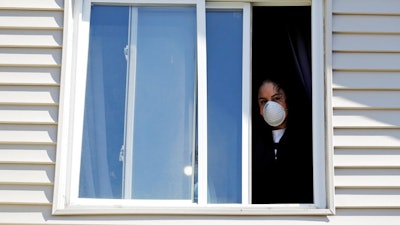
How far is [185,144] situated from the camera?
377 cm

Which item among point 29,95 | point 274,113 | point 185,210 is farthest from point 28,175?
point 274,113

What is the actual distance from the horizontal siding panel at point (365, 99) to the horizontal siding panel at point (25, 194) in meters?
1.58

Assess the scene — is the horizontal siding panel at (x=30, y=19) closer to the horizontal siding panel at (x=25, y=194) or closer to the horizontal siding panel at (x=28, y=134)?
the horizontal siding panel at (x=28, y=134)

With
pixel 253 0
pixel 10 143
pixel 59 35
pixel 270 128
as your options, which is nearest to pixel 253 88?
pixel 270 128

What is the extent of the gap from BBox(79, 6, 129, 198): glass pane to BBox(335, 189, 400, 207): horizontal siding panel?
117 cm

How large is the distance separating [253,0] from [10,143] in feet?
5.03

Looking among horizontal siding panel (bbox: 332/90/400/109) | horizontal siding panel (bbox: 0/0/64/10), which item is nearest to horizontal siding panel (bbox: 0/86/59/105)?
horizontal siding panel (bbox: 0/0/64/10)

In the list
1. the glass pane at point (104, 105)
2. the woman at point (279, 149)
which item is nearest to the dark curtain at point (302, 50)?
the woman at point (279, 149)

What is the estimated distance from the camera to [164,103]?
3814 millimetres

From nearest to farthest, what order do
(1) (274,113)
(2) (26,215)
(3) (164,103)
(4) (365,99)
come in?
(2) (26,215), (4) (365,99), (3) (164,103), (1) (274,113)

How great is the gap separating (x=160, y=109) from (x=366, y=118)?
1.10 meters

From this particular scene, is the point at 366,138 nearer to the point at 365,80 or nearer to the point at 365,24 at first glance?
the point at 365,80

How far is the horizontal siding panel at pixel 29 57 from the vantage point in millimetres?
3725

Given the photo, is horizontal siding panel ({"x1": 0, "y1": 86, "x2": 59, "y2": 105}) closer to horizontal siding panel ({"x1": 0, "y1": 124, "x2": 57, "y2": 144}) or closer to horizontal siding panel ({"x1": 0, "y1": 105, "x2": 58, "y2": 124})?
horizontal siding panel ({"x1": 0, "y1": 105, "x2": 58, "y2": 124})
